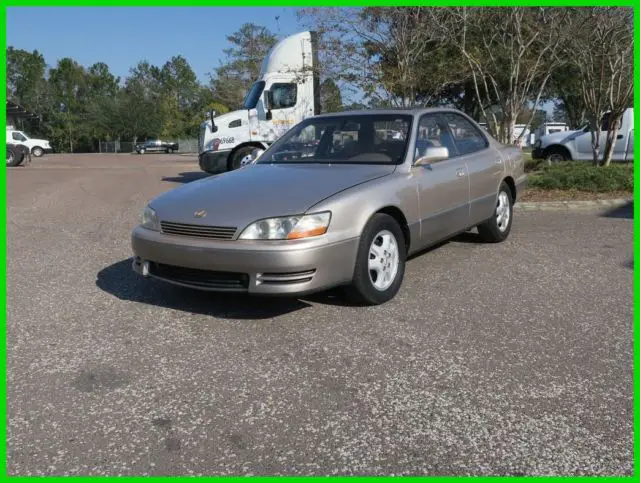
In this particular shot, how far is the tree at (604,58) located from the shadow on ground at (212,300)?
9862mm

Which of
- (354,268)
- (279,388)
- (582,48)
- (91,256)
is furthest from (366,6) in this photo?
(279,388)

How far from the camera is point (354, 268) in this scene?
166 inches

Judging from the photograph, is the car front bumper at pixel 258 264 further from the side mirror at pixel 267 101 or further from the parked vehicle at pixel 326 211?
the side mirror at pixel 267 101

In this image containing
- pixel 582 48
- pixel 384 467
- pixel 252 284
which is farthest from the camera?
pixel 582 48

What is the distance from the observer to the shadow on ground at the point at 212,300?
4395mm

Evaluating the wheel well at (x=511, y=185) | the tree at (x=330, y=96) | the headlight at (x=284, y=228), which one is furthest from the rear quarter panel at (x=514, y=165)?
the tree at (x=330, y=96)

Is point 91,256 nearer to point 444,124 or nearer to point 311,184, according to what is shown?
point 311,184

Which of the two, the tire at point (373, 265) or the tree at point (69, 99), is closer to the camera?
the tire at point (373, 265)

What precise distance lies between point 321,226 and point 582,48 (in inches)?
416

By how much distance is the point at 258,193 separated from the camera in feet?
14.4

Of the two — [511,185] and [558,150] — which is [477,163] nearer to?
[511,185]

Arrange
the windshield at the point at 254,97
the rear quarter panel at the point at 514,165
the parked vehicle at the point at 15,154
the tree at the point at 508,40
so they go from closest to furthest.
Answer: the rear quarter panel at the point at 514,165, the tree at the point at 508,40, the windshield at the point at 254,97, the parked vehicle at the point at 15,154

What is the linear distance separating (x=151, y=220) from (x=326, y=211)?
144 cm

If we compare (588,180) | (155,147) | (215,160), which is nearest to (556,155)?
(588,180)
